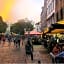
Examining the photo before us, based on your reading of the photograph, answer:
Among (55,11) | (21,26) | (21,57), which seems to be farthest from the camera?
(21,26)

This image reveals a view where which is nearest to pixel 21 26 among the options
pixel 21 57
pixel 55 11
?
pixel 55 11

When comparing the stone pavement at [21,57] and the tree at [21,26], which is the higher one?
the tree at [21,26]

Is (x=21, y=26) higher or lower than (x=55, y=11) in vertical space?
lower

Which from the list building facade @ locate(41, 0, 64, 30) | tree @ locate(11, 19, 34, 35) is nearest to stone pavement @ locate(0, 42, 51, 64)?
building facade @ locate(41, 0, 64, 30)

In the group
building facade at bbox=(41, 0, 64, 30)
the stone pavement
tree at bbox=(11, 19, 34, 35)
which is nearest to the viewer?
the stone pavement

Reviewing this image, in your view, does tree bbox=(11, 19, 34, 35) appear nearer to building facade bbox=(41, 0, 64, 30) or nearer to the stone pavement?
building facade bbox=(41, 0, 64, 30)

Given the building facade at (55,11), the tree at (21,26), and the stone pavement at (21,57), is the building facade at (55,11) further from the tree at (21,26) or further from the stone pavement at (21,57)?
the tree at (21,26)

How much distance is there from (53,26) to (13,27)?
5543 inches

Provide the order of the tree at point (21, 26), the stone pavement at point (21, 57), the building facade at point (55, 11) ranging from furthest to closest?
the tree at point (21, 26) → the building facade at point (55, 11) → the stone pavement at point (21, 57)

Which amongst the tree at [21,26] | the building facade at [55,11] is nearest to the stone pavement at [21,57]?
the building facade at [55,11]

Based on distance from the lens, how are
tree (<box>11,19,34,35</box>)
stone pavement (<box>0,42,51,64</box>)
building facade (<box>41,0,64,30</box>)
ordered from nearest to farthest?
stone pavement (<box>0,42,51,64</box>) < building facade (<box>41,0,64,30</box>) < tree (<box>11,19,34,35</box>)

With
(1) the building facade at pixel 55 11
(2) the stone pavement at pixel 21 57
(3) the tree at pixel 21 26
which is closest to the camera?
(2) the stone pavement at pixel 21 57

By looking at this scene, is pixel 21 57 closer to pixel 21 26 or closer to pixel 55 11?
pixel 55 11

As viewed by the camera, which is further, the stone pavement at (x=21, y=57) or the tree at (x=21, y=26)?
the tree at (x=21, y=26)
